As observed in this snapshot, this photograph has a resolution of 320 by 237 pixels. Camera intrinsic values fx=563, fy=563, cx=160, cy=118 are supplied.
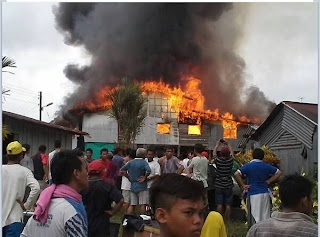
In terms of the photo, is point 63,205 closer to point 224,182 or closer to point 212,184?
point 224,182

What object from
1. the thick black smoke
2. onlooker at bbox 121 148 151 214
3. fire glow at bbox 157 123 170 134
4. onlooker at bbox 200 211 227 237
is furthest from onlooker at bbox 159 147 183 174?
fire glow at bbox 157 123 170 134

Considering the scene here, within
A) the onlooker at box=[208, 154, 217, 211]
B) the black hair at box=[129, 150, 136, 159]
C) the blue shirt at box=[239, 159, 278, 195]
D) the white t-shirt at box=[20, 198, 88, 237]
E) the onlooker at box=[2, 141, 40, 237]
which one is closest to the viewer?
the white t-shirt at box=[20, 198, 88, 237]

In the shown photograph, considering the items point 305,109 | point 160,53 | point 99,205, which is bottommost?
point 99,205

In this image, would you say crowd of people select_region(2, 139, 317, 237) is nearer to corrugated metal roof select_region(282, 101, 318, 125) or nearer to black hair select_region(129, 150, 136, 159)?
black hair select_region(129, 150, 136, 159)

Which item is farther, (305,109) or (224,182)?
(305,109)

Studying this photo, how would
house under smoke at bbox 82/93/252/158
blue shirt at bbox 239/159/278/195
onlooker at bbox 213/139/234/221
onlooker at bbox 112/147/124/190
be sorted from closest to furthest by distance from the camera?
1. blue shirt at bbox 239/159/278/195
2. onlooker at bbox 213/139/234/221
3. onlooker at bbox 112/147/124/190
4. house under smoke at bbox 82/93/252/158

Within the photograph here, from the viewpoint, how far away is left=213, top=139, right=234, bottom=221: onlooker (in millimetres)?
7738

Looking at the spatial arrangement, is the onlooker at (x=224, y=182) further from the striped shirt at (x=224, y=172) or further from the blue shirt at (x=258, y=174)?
the blue shirt at (x=258, y=174)

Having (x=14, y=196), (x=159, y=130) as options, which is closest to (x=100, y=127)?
(x=159, y=130)

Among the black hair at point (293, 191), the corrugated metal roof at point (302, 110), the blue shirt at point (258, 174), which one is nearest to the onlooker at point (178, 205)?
the black hair at point (293, 191)

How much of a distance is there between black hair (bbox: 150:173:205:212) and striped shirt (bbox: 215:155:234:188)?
6.07m

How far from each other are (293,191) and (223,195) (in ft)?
17.5

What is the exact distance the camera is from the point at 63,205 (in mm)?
2535

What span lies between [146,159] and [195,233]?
22.5 feet
